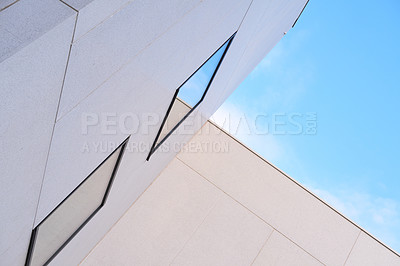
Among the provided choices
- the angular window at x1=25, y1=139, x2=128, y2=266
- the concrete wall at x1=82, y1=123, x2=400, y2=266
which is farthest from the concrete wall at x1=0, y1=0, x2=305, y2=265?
the concrete wall at x1=82, y1=123, x2=400, y2=266

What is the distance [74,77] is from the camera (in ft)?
4.75

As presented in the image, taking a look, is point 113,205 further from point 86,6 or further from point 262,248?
point 86,6

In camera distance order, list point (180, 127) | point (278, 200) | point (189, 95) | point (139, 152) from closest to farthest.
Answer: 1. point (139, 152)
2. point (189, 95)
3. point (180, 127)
4. point (278, 200)

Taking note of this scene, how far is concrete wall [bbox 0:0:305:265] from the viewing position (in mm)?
1156

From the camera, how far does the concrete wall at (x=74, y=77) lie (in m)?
1.16

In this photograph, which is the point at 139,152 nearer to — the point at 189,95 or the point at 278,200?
the point at 189,95

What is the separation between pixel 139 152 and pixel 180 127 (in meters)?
1.18

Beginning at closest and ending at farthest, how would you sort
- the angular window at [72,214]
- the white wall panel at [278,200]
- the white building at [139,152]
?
1. the white building at [139,152]
2. the angular window at [72,214]
3. the white wall panel at [278,200]

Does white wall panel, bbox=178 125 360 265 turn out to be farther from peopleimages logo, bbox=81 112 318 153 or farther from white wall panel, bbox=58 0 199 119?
white wall panel, bbox=58 0 199 119

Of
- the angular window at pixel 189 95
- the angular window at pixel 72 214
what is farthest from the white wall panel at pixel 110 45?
the angular window at pixel 189 95

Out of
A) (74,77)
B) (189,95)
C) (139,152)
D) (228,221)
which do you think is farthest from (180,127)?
(74,77)

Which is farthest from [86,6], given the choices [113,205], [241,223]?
[241,223]

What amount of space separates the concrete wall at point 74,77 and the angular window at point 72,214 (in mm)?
145

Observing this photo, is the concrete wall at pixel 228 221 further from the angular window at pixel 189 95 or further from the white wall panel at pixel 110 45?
the white wall panel at pixel 110 45
